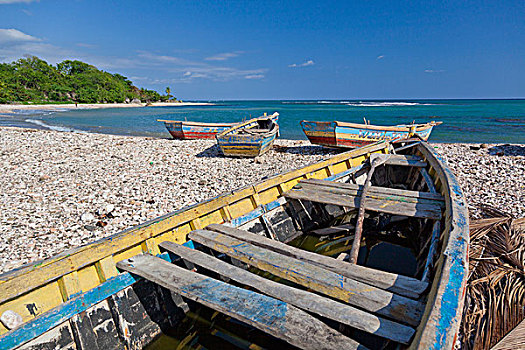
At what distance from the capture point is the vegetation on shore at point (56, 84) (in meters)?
72.5

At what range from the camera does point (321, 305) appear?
8.80 feet

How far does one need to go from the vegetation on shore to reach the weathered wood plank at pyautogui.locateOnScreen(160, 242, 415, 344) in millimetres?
83991

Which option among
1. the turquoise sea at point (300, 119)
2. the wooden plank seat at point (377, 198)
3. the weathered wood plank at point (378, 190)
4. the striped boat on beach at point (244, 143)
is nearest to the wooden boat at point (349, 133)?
the striped boat on beach at point (244, 143)

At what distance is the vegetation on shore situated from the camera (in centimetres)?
7250

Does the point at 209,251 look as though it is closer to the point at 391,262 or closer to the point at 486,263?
the point at 391,262

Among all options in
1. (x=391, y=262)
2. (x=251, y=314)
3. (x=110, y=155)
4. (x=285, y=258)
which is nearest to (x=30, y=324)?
(x=251, y=314)

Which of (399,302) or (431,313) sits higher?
(431,313)

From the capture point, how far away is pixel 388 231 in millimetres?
6438

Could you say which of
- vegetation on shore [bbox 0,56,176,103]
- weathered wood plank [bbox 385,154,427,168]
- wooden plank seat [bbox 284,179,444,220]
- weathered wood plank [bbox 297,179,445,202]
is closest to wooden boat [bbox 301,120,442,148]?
weathered wood plank [bbox 385,154,427,168]

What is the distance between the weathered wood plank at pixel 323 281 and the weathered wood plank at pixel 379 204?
2.11 metres

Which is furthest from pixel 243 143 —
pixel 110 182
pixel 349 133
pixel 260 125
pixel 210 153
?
pixel 110 182

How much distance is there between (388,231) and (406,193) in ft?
4.22

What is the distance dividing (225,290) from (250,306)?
→ 0.38 meters

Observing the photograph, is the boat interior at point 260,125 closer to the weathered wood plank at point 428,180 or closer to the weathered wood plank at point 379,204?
the weathered wood plank at point 428,180
